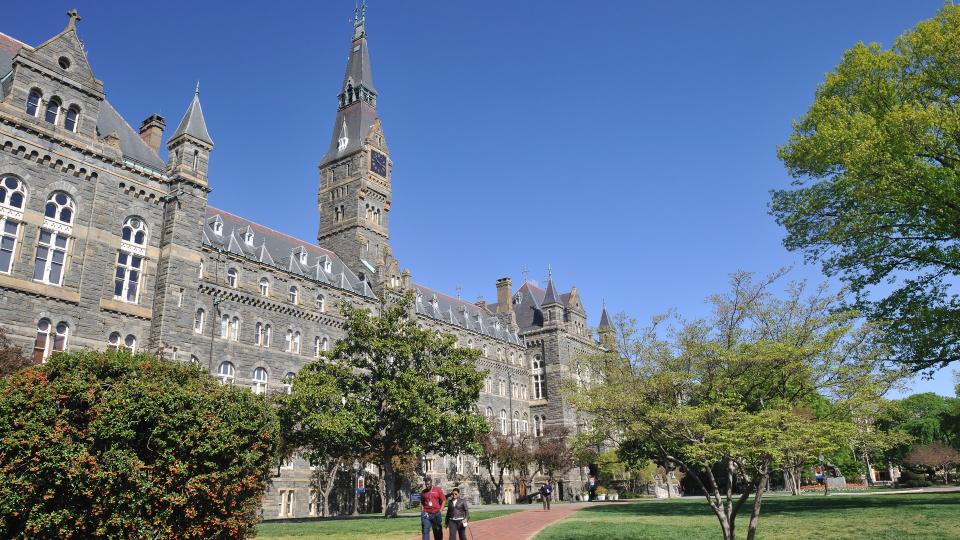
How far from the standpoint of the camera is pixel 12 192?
24.1 metres

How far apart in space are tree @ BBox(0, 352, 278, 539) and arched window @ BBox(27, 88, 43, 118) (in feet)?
56.1

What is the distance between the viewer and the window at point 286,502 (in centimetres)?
3856

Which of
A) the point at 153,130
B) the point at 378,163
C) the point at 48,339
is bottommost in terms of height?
the point at 48,339

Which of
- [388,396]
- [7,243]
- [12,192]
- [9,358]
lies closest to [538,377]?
[388,396]

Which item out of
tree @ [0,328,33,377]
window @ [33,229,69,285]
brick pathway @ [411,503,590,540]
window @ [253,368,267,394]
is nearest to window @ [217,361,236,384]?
window @ [253,368,267,394]

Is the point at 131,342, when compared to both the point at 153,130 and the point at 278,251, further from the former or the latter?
the point at 278,251

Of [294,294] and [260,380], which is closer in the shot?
[260,380]

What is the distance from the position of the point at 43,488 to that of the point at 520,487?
52.1 m

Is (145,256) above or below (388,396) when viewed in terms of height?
above

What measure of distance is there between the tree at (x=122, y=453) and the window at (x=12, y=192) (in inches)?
582

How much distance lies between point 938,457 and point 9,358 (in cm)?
7675

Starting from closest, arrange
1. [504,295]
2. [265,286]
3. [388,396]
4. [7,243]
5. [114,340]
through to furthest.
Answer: [7,243] → [114,340] → [388,396] → [265,286] → [504,295]

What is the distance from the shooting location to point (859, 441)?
14797mm

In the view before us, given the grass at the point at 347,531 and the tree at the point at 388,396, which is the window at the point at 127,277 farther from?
the grass at the point at 347,531
